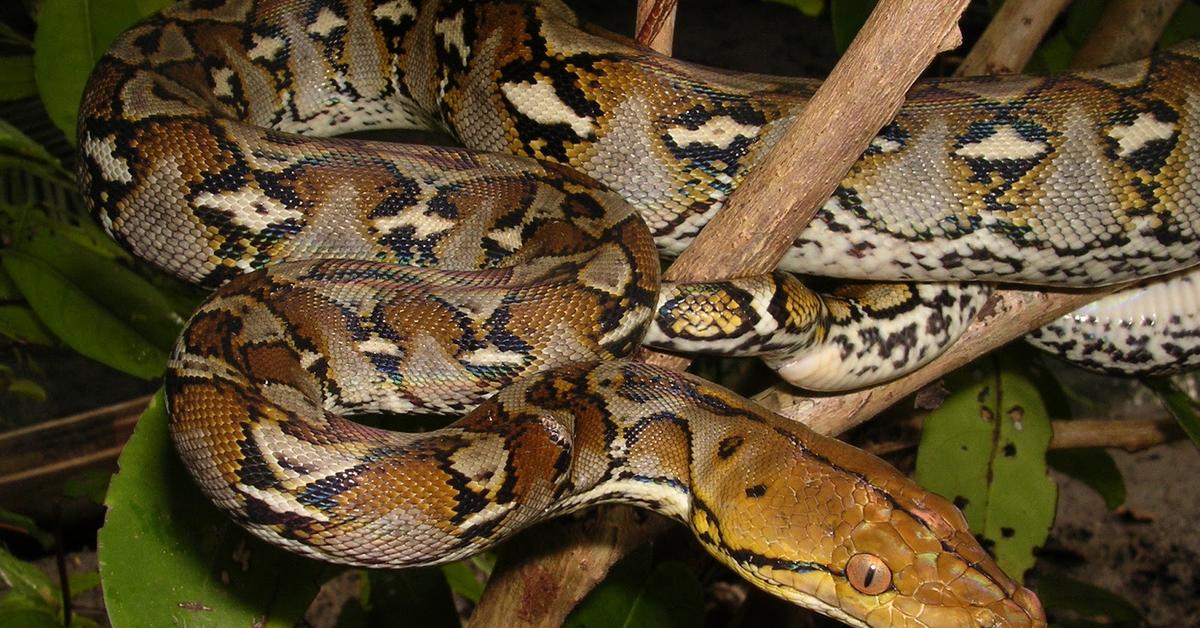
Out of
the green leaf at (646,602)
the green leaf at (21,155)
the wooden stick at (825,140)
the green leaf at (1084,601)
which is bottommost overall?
the green leaf at (1084,601)

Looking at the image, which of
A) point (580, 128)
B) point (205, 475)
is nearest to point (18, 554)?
point (205, 475)

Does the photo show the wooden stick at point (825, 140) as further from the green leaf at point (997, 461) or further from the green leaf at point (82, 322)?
the green leaf at point (82, 322)

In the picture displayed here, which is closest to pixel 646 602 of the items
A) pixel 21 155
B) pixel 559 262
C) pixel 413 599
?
pixel 413 599

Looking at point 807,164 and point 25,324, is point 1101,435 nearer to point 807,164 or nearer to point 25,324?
point 807,164

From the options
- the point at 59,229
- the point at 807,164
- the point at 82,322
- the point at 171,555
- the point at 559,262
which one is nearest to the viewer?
the point at 807,164

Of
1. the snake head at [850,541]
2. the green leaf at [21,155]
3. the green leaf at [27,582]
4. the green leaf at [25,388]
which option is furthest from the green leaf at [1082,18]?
the green leaf at [25,388]

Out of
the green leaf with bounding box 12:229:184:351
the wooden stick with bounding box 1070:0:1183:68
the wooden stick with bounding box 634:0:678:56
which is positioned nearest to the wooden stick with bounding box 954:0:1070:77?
the wooden stick with bounding box 1070:0:1183:68

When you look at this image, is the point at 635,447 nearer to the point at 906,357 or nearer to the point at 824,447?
the point at 824,447
